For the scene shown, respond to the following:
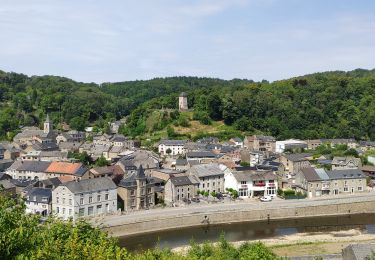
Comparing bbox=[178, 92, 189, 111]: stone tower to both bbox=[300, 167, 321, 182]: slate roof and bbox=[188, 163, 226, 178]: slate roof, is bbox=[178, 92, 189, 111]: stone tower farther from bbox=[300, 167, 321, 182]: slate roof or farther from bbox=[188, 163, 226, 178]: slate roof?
bbox=[300, 167, 321, 182]: slate roof

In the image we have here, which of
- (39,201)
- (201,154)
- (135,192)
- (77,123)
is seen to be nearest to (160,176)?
(135,192)

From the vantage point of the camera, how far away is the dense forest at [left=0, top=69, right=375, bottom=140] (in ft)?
275

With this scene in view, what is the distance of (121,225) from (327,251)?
1585 centimetres

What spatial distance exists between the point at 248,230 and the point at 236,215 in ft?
8.55

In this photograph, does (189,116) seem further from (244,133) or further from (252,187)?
(252,187)

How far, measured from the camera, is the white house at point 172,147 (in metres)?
70.1

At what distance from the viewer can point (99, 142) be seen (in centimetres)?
7550

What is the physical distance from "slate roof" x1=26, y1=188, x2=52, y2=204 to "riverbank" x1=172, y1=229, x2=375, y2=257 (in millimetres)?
13077

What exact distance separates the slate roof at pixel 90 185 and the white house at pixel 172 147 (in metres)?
29.7

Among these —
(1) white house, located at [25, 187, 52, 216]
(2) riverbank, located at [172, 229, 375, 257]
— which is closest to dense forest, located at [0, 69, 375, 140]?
(1) white house, located at [25, 187, 52, 216]

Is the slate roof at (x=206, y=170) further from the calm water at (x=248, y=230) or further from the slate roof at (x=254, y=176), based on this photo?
the calm water at (x=248, y=230)

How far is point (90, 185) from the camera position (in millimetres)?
39125

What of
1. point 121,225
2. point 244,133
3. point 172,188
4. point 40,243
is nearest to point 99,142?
point 244,133

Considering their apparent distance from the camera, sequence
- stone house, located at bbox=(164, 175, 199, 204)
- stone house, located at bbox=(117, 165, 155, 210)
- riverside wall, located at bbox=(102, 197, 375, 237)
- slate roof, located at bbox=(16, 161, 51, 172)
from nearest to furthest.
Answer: riverside wall, located at bbox=(102, 197, 375, 237) < stone house, located at bbox=(117, 165, 155, 210) < stone house, located at bbox=(164, 175, 199, 204) < slate roof, located at bbox=(16, 161, 51, 172)
